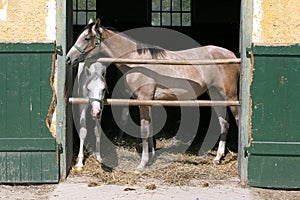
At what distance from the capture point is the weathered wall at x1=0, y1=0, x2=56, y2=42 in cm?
621

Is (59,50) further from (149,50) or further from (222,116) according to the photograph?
(222,116)

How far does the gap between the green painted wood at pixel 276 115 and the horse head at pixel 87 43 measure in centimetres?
186

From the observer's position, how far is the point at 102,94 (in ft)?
21.5

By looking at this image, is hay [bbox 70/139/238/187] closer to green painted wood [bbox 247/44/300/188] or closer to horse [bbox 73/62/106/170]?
horse [bbox 73/62/106/170]

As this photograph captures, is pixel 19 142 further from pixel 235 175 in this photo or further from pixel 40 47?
pixel 235 175

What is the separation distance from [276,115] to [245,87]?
456mm

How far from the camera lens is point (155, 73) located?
7328mm

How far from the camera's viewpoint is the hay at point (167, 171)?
21.5 feet

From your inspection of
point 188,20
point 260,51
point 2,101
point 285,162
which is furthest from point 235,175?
point 188,20

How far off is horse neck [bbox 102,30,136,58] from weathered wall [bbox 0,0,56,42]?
3.00ft

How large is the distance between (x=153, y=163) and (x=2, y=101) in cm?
214

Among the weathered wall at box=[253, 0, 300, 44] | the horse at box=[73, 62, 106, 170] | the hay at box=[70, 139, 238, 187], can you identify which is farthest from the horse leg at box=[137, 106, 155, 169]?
the weathered wall at box=[253, 0, 300, 44]

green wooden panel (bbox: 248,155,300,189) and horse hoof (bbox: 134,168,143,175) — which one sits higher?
green wooden panel (bbox: 248,155,300,189)

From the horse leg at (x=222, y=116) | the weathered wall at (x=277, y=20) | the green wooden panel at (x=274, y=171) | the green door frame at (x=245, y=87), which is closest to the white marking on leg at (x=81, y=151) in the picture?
the horse leg at (x=222, y=116)
